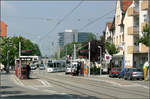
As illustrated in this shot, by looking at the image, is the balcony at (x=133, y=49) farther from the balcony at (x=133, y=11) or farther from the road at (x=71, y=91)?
the road at (x=71, y=91)

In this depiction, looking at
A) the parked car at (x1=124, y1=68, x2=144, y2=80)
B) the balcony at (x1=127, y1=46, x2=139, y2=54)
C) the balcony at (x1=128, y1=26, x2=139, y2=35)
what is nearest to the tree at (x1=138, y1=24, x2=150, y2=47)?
the parked car at (x1=124, y1=68, x2=144, y2=80)

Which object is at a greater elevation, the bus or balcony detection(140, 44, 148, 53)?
balcony detection(140, 44, 148, 53)

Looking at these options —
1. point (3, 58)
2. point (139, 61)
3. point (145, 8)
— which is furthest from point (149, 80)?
point (3, 58)

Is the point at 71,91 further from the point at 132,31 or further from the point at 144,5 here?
the point at 132,31

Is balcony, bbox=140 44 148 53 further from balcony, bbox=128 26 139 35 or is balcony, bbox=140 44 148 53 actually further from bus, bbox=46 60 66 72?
bus, bbox=46 60 66 72

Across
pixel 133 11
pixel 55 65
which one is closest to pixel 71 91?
pixel 133 11

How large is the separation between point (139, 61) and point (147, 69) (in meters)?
20.8

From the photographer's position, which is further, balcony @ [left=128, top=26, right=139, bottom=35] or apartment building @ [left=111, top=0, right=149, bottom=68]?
balcony @ [left=128, top=26, right=139, bottom=35]

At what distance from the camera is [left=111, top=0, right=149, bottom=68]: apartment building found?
51.7m

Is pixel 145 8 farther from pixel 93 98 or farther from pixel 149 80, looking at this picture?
pixel 93 98

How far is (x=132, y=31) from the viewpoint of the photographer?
5509 centimetres

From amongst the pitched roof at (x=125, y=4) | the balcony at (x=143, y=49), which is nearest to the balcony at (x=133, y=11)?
the balcony at (x=143, y=49)

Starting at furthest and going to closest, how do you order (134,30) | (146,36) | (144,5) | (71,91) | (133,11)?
(133,11) < (134,30) < (144,5) < (146,36) < (71,91)

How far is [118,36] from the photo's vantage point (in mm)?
68062
